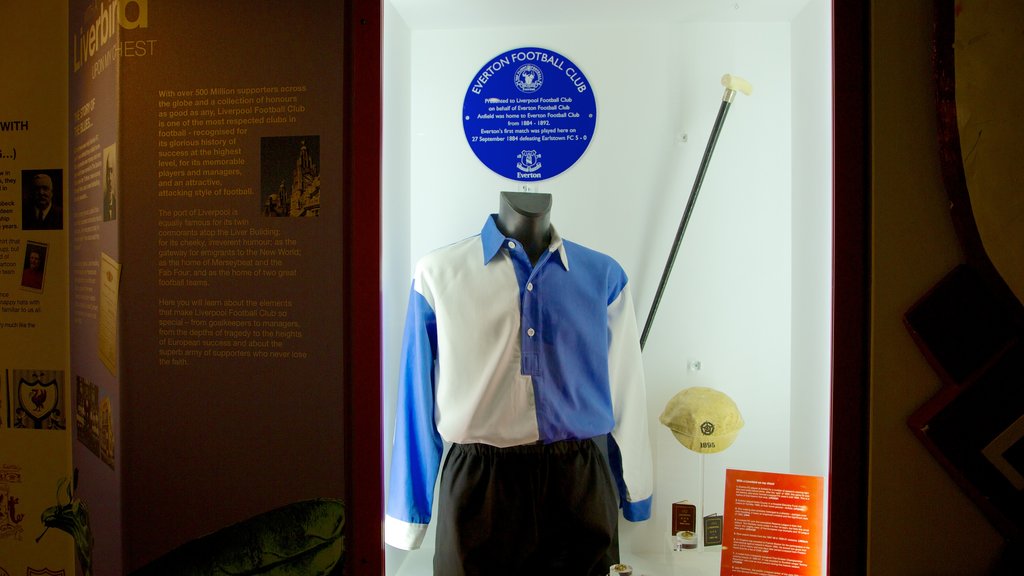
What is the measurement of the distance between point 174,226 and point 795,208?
5.25ft

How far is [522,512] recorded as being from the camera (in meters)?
1.43

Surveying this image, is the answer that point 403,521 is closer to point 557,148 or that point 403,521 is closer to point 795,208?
point 557,148

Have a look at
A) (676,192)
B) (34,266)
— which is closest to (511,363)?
(676,192)

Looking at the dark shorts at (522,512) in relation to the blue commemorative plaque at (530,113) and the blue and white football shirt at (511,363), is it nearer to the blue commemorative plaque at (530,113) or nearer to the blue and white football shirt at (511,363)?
the blue and white football shirt at (511,363)

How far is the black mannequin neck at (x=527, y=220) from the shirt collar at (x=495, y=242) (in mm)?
21

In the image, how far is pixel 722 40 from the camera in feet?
5.15

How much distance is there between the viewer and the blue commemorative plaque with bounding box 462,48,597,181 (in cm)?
157

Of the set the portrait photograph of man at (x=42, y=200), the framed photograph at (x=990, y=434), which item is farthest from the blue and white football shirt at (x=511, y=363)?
the portrait photograph of man at (x=42, y=200)

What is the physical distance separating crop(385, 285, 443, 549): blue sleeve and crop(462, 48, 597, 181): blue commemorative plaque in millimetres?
448

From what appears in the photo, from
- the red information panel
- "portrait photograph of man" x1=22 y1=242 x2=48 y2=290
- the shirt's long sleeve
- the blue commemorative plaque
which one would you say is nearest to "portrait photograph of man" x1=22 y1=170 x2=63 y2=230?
"portrait photograph of man" x1=22 y1=242 x2=48 y2=290

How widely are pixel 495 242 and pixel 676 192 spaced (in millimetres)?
519

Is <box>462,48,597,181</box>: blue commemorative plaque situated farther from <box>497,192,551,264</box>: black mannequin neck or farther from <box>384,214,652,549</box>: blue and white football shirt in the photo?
<box>384,214,652,549</box>: blue and white football shirt

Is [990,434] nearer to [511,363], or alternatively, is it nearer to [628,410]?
[628,410]

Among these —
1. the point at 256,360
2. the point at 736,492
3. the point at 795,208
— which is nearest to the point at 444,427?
the point at 256,360
